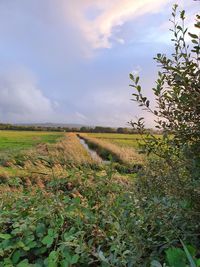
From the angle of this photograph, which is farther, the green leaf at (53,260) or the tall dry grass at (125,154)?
the tall dry grass at (125,154)

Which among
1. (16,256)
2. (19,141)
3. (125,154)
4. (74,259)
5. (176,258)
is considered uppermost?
(176,258)

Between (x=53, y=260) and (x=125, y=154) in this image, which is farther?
(x=125, y=154)

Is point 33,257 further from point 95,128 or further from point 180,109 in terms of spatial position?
point 95,128

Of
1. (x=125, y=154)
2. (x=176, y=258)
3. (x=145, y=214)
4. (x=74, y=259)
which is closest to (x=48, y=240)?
(x=74, y=259)

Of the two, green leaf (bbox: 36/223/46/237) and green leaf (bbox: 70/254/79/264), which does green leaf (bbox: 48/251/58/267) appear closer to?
green leaf (bbox: 70/254/79/264)

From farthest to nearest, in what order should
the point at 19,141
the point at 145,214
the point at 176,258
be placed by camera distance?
the point at 19,141, the point at 145,214, the point at 176,258

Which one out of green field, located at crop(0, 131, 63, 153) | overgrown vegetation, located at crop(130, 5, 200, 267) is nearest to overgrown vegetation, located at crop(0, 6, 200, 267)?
overgrown vegetation, located at crop(130, 5, 200, 267)

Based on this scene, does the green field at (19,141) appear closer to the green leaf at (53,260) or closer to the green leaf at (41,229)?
the green leaf at (41,229)

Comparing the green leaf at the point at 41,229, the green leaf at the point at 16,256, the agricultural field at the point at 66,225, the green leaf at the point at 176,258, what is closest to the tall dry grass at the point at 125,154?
the agricultural field at the point at 66,225

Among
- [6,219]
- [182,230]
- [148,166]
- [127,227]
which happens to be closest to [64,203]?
[6,219]

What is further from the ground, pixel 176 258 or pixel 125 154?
pixel 176 258

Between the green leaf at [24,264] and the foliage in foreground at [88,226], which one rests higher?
the foliage in foreground at [88,226]

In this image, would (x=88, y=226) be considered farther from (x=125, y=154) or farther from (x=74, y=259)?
(x=125, y=154)

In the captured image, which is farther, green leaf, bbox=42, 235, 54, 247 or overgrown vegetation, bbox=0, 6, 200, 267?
green leaf, bbox=42, 235, 54, 247
